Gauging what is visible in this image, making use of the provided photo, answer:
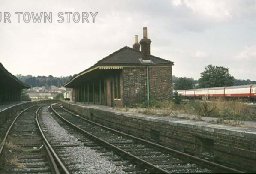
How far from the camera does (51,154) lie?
10.3m

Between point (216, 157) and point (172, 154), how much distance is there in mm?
1216

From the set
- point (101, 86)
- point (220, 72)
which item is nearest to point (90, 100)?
point (101, 86)

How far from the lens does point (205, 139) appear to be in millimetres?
9969

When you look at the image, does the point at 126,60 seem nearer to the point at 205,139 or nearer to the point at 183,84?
the point at 205,139

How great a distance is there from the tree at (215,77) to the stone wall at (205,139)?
77819 mm

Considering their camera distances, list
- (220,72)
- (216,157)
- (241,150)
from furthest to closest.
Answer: (220,72) < (216,157) < (241,150)

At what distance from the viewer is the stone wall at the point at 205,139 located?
8.02 m

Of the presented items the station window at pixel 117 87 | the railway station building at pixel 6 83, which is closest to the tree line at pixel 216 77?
the railway station building at pixel 6 83

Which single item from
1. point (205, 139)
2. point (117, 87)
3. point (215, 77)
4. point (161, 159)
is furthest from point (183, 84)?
point (161, 159)

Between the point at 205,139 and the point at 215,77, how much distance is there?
83.8 meters

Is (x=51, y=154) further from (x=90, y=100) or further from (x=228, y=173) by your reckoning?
(x=90, y=100)

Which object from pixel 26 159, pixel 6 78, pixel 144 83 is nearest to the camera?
pixel 26 159

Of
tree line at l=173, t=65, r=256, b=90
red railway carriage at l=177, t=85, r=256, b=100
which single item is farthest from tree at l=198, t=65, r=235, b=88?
red railway carriage at l=177, t=85, r=256, b=100

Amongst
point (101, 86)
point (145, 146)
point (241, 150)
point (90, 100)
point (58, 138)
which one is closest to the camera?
point (241, 150)
